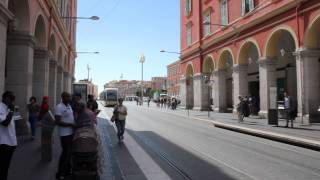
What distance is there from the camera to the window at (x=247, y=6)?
3074 cm

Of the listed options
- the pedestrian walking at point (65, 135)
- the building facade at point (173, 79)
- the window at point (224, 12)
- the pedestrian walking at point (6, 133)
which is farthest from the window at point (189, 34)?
the building facade at point (173, 79)

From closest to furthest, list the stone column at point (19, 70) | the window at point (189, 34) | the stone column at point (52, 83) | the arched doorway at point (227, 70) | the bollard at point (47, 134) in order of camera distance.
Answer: the bollard at point (47, 134) < the stone column at point (19, 70) < the stone column at point (52, 83) < the arched doorway at point (227, 70) < the window at point (189, 34)

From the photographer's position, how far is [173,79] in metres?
119

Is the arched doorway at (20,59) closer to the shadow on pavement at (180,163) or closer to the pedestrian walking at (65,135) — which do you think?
the shadow on pavement at (180,163)

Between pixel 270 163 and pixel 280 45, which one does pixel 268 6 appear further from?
pixel 270 163

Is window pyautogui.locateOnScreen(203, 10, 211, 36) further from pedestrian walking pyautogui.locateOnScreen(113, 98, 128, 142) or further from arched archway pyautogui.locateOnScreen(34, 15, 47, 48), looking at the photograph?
pedestrian walking pyautogui.locateOnScreen(113, 98, 128, 142)

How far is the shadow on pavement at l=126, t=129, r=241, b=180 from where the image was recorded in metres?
9.06

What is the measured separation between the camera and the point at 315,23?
74.1 ft

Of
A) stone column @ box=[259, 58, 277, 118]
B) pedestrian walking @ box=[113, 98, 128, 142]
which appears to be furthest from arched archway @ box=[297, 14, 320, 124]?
pedestrian walking @ box=[113, 98, 128, 142]

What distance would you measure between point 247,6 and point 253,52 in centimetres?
487

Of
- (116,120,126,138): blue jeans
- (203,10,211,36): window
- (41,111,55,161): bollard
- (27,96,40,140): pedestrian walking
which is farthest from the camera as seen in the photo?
(203,10,211,36): window

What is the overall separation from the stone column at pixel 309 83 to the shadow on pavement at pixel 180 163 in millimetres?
10946

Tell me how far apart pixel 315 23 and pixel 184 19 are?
2909cm

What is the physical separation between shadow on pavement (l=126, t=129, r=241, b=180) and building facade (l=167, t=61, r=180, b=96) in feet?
310
